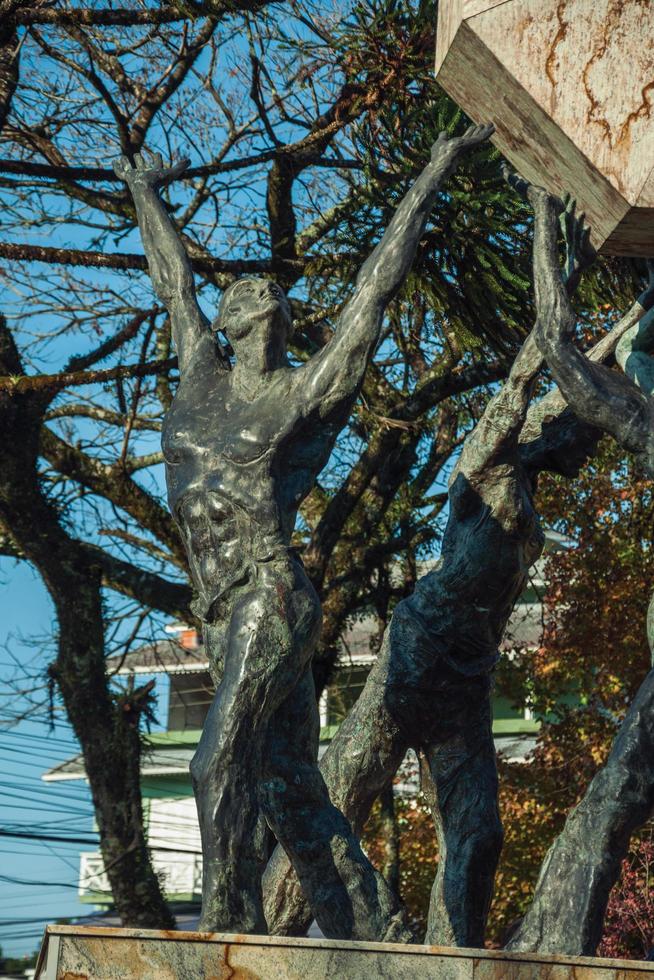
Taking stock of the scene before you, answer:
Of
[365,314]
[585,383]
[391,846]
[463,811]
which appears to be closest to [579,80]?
[585,383]

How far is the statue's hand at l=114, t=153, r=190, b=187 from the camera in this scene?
5.73 m

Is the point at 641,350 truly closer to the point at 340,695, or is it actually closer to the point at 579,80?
the point at 579,80

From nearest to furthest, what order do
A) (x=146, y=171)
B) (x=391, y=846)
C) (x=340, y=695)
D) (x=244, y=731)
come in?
(x=244, y=731), (x=146, y=171), (x=391, y=846), (x=340, y=695)

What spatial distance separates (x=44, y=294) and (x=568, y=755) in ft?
18.9

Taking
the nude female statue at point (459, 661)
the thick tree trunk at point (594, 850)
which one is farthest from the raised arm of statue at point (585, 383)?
the thick tree trunk at point (594, 850)

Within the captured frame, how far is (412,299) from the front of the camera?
9172 millimetres

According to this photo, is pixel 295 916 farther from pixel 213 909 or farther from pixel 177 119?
pixel 177 119

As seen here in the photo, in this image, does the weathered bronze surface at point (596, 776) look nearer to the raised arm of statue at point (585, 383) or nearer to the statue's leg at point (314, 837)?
the raised arm of statue at point (585, 383)

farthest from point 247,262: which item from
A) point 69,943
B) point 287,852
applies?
point 69,943

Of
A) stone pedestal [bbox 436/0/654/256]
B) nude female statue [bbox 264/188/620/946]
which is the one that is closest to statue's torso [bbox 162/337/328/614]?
nude female statue [bbox 264/188/620/946]

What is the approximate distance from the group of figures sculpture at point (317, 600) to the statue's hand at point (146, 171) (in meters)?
0.01

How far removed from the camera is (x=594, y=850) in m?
4.68

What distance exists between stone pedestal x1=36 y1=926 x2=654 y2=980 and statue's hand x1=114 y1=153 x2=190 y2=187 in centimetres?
291

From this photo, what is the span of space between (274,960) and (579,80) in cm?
325
